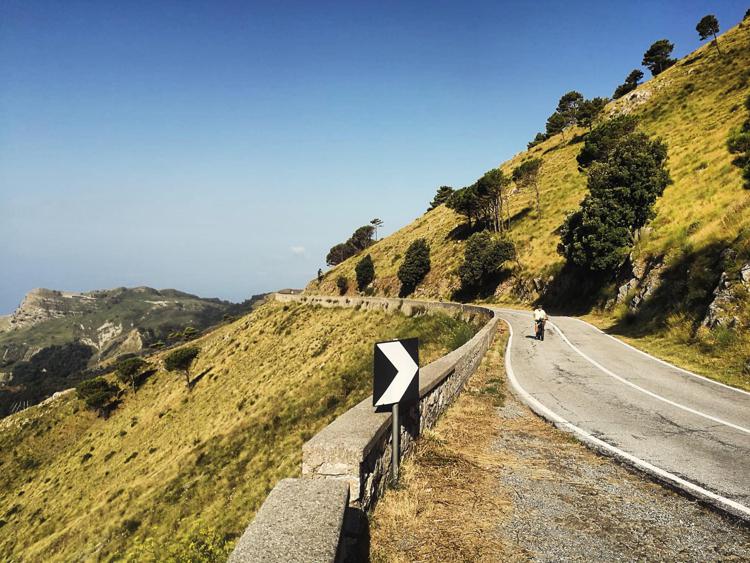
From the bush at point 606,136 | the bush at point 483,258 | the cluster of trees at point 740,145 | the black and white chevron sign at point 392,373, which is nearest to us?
the black and white chevron sign at point 392,373

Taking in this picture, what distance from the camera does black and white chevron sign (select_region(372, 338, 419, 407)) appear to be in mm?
4859

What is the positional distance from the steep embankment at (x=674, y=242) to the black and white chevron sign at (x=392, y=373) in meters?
11.8

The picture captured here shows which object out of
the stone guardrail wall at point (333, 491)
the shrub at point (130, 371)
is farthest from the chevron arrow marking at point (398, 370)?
the shrub at point (130, 371)

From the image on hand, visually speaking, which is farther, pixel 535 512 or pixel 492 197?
pixel 492 197

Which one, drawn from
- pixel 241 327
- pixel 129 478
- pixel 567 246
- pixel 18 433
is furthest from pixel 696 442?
pixel 18 433

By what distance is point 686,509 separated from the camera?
4566 mm

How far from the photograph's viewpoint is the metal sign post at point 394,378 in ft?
16.0

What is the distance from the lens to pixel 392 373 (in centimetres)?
497

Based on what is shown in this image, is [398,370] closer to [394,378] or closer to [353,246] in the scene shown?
[394,378]

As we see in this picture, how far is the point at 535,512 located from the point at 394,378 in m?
2.36

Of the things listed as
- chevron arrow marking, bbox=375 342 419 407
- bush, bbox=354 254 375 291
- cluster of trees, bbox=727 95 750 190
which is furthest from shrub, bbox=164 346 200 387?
cluster of trees, bbox=727 95 750 190

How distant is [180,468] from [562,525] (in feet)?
89.9

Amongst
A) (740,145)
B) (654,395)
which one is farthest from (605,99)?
(654,395)

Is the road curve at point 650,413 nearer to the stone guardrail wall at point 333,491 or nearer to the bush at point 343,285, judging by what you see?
the stone guardrail wall at point 333,491
